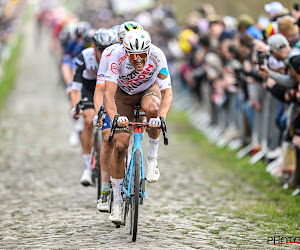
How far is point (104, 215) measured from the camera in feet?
30.5

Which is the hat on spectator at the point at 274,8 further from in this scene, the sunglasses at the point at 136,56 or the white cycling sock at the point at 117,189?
the white cycling sock at the point at 117,189

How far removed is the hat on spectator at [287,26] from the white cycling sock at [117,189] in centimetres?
420

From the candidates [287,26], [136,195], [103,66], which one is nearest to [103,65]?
[103,66]

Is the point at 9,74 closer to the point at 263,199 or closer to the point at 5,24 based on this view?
the point at 5,24

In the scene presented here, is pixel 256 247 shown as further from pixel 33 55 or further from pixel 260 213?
pixel 33 55

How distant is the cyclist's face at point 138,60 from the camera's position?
771 cm

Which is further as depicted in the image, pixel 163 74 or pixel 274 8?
pixel 274 8

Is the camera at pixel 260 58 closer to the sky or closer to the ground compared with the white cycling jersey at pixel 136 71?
closer to the sky

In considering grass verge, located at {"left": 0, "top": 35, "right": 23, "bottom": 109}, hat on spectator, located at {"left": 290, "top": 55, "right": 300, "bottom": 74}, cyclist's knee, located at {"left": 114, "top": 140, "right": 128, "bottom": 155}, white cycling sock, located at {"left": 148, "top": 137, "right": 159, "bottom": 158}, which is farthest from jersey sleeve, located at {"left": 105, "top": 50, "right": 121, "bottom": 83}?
grass verge, located at {"left": 0, "top": 35, "right": 23, "bottom": 109}

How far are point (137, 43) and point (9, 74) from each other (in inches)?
1048

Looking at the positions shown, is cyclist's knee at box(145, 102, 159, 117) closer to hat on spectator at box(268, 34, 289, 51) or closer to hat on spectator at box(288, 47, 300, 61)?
hat on spectator at box(288, 47, 300, 61)

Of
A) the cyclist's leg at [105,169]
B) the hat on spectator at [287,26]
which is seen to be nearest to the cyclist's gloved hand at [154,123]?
the cyclist's leg at [105,169]

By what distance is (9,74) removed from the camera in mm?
33438

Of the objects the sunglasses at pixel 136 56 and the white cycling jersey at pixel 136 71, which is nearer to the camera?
the sunglasses at pixel 136 56
